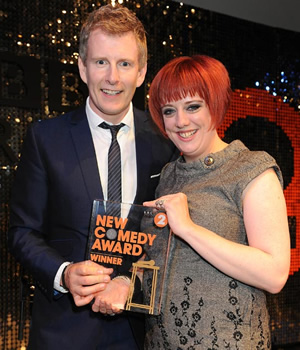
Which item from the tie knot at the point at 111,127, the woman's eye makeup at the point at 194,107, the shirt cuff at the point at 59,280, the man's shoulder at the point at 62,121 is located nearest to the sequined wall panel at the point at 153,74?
the man's shoulder at the point at 62,121

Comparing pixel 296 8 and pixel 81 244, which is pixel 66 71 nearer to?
pixel 81 244

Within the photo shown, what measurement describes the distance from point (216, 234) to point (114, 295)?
39cm

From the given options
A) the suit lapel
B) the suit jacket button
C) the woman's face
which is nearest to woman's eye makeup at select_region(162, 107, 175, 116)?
the woman's face

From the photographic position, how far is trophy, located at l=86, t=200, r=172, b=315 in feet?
5.41

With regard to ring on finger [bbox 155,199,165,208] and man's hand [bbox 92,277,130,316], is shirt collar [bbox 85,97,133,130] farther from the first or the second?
man's hand [bbox 92,277,130,316]

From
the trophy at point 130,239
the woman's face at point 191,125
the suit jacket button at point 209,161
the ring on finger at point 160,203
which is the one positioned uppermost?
the woman's face at point 191,125

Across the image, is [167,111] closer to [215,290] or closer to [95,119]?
[95,119]

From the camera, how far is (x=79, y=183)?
1.90 metres

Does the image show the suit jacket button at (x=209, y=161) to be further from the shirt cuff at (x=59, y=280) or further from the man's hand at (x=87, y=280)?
the shirt cuff at (x=59, y=280)

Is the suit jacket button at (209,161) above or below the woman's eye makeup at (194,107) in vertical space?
below

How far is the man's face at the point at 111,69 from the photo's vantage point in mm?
1953

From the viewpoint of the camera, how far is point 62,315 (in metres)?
1.89

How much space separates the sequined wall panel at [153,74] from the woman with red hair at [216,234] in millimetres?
1639

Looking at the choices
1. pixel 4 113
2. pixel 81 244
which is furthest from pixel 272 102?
pixel 81 244
